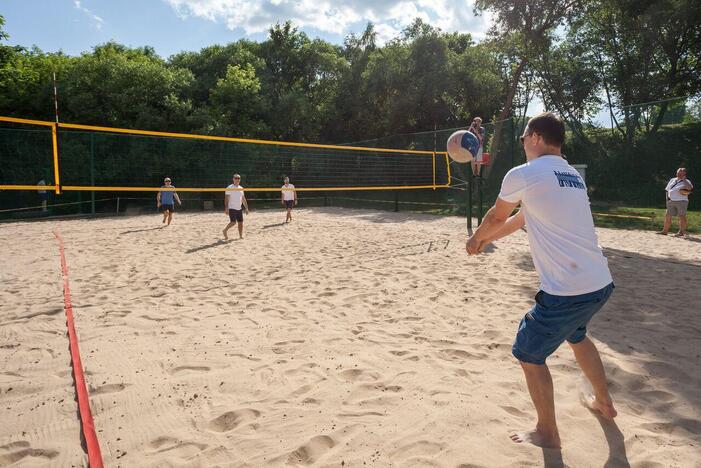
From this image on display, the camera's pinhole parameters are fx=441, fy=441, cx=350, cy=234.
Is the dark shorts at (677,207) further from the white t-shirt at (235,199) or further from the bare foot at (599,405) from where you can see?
the white t-shirt at (235,199)

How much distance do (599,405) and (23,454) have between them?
2696 mm

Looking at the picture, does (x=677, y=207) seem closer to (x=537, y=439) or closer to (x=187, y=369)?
(x=537, y=439)

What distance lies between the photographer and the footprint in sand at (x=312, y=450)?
74.5 inches

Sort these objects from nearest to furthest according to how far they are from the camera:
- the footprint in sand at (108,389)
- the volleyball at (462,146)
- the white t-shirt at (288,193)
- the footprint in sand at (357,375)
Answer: the footprint in sand at (108,389), the footprint in sand at (357,375), the volleyball at (462,146), the white t-shirt at (288,193)

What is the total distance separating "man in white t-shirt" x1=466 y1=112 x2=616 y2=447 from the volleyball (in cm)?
502

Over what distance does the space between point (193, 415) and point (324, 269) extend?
11.3ft

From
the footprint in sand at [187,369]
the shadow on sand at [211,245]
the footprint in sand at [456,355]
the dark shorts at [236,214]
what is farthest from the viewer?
the dark shorts at [236,214]

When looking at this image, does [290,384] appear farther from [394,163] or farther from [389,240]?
[394,163]

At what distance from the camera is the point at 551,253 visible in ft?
6.15

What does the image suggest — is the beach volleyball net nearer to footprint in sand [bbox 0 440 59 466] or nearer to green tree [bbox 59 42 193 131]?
green tree [bbox 59 42 193 131]

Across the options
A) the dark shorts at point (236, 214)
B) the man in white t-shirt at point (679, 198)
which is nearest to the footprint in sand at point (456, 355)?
the dark shorts at point (236, 214)

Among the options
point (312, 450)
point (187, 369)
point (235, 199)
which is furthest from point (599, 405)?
point (235, 199)

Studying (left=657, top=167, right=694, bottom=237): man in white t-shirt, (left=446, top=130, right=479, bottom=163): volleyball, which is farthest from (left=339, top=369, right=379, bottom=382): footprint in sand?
(left=657, top=167, right=694, bottom=237): man in white t-shirt

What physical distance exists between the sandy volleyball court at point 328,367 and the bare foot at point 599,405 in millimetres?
55
